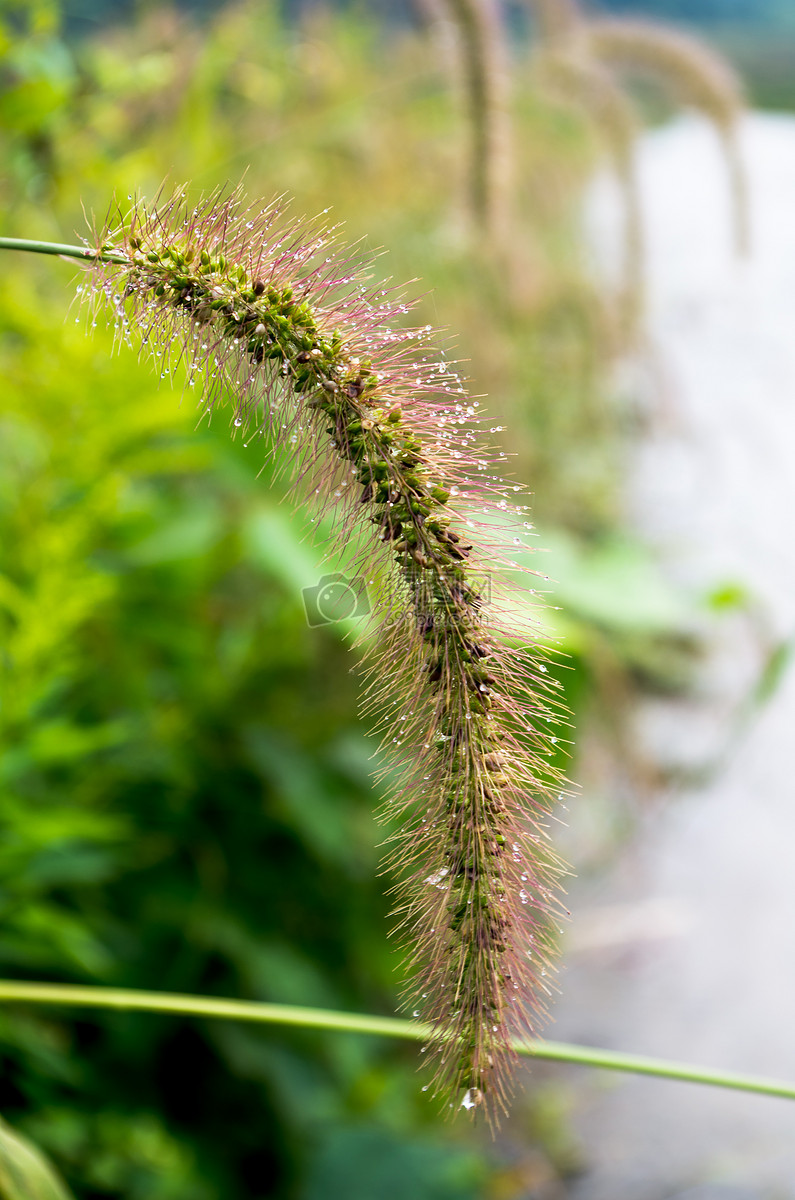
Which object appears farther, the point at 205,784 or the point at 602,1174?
the point at 602,1174

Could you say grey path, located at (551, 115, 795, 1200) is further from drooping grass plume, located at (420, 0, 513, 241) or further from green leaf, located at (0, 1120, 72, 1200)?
green leaf, located at (0, 1120, 72, 1200)

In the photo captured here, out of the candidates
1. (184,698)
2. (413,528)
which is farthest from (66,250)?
(184,698)

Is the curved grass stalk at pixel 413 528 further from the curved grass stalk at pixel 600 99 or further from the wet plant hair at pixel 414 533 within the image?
the curved grass stalk at pixel 600 99

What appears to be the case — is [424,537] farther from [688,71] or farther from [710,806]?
[710,806]

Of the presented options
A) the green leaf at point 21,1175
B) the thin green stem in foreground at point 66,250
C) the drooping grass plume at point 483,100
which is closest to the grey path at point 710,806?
the drooping grass plume at point 483,100

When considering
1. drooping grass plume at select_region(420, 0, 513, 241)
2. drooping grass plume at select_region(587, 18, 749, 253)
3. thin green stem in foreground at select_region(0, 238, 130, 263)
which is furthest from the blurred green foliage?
thin green stem in foreground at select_region(0, 238, 130, 263)

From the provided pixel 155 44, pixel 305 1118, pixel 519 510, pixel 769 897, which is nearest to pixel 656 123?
pixel 155 44

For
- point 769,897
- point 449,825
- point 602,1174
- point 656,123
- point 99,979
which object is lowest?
point 602,1174

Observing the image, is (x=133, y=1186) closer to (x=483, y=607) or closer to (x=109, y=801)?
(x=109, y=801)
